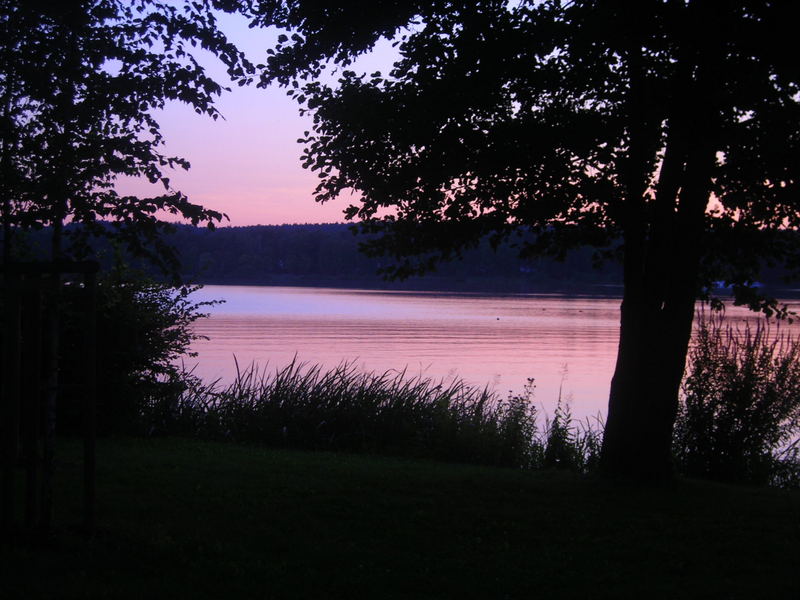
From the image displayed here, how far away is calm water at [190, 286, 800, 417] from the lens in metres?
23.4

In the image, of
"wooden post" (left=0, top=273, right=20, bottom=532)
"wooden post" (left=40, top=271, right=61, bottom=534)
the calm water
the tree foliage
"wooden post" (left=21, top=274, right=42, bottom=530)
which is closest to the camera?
"wooden post" (left=0, top=273, right=20, bottom=532)

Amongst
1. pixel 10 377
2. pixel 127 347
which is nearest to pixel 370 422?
pixel 127 347

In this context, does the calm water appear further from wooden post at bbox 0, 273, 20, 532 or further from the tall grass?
wooden post at bbox 0, 273, 20, 532

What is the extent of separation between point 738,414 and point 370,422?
5.40m

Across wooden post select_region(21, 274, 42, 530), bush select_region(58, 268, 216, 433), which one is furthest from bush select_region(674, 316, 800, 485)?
wooden post select_region(21, 274, 42, 530)

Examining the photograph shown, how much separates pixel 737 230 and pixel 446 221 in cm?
360

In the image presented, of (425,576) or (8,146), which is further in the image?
(8,146)

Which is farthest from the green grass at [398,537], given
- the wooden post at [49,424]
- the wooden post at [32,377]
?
the wooden post at [32,377]

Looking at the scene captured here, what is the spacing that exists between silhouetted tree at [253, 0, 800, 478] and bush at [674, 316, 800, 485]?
2.61 m

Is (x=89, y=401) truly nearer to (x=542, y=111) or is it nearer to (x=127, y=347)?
(x=542, y=111)

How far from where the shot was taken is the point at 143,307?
12930 millimetres

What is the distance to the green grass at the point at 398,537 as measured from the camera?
5316 mm

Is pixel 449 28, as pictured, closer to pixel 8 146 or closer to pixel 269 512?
pixel 8 146

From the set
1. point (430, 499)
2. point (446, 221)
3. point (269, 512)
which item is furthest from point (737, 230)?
point (269, 512)
